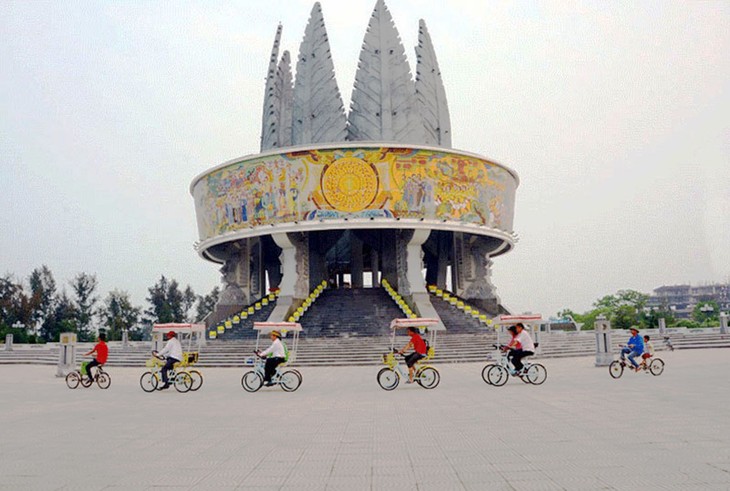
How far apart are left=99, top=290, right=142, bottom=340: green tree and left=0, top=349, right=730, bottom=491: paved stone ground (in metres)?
54.8

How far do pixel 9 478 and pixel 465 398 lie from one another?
766 centimetres

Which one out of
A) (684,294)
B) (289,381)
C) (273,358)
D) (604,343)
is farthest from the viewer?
(684,294)

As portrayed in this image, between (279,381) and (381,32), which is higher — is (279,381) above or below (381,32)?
below

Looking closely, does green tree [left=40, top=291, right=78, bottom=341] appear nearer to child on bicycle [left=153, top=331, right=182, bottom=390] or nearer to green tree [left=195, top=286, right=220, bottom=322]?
green tree [left=195, top=286, right=220, bottom=322]

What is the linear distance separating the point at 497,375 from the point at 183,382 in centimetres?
687

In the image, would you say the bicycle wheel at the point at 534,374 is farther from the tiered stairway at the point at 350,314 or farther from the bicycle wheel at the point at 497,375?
the tiered stairway at the point at 350,314

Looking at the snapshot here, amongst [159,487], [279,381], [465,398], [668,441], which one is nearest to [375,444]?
[159,487]

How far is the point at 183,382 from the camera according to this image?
43.7ft

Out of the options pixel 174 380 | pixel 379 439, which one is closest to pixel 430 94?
pixel 174 380

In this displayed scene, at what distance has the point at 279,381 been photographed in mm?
13117

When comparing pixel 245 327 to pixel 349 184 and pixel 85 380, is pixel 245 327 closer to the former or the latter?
pixel 349 184

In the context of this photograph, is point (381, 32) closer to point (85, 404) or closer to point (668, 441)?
point (85, 404)

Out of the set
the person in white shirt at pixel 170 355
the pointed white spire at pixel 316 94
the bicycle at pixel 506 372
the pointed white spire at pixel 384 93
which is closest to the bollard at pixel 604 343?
the bicycle at pixel 506 372

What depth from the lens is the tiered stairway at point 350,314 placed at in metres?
31.0
